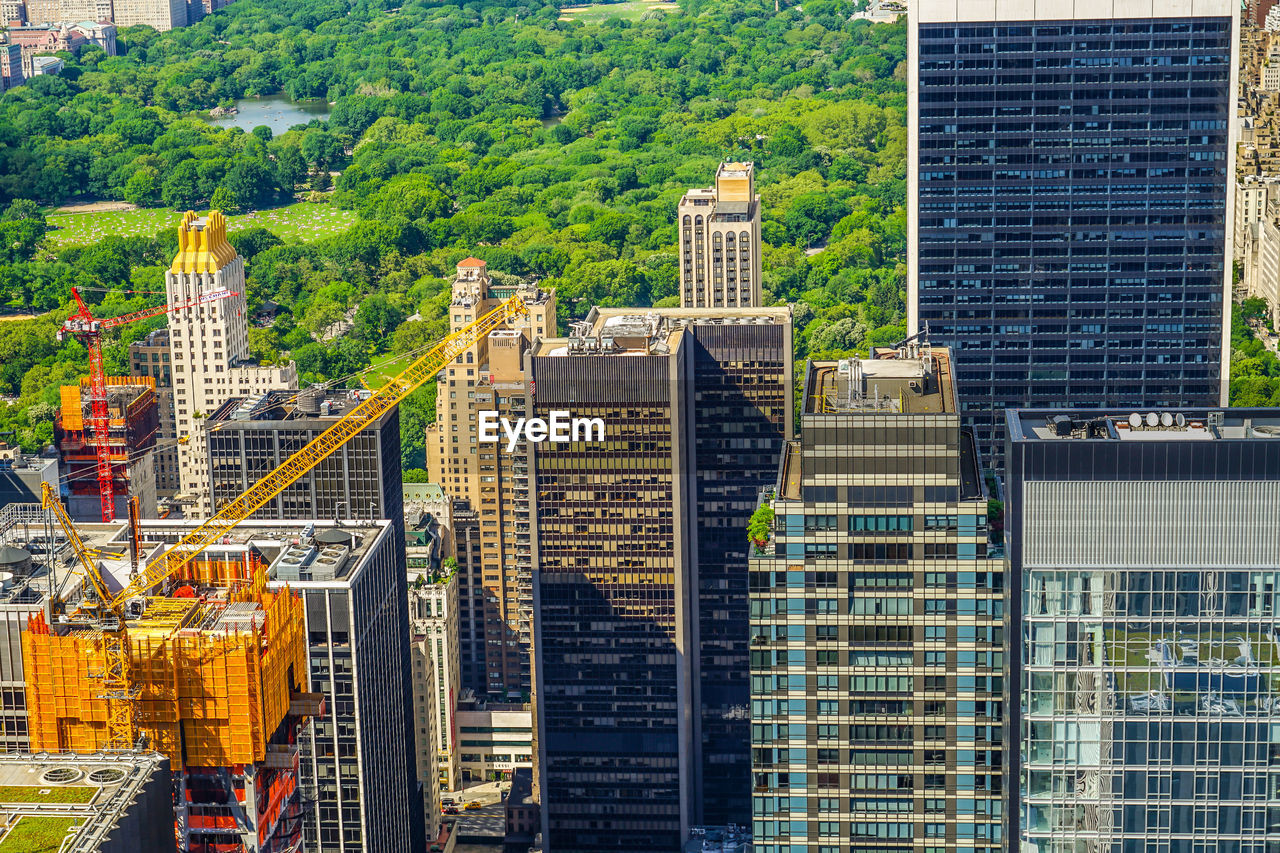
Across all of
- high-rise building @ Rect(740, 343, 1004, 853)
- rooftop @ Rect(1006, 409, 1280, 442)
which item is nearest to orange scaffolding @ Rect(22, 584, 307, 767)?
high-rise building @ Rect(740, 343, 1004, 853)

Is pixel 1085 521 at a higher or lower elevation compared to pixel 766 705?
higher

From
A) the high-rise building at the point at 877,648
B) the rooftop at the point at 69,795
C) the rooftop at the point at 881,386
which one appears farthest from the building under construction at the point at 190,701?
the rooftop at the point at 69,795

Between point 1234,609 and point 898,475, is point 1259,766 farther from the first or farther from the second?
point 898,475

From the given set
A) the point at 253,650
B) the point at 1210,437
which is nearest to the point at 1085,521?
the point at 1210,437

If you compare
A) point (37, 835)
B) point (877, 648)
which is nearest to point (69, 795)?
point (37, 835)

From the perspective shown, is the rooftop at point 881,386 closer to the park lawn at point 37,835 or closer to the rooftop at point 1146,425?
the rooftop at point 1146,425
